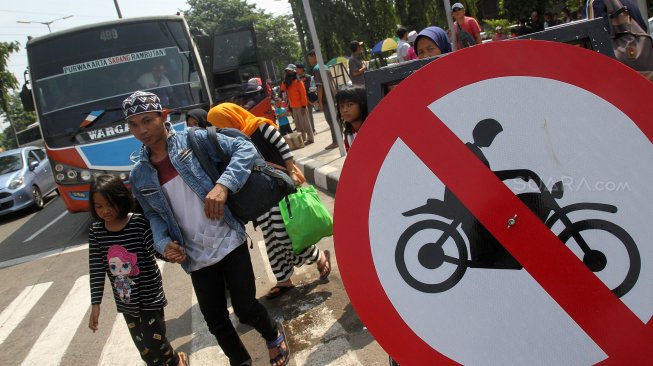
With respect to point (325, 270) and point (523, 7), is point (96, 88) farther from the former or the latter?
point (523, 7)

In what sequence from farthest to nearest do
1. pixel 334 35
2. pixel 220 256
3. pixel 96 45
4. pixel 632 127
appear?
pixel 334 35 < pixel 96 45 < pixel 220 256 < pixel 632 127

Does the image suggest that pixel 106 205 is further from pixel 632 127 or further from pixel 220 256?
pixel 632 127

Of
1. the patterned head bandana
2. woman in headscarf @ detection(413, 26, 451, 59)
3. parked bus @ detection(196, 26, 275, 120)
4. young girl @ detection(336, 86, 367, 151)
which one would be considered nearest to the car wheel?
parked bus @ detection(196, 26, 275, 120)

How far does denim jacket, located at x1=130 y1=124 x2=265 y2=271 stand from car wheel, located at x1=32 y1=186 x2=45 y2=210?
12224 millimetres

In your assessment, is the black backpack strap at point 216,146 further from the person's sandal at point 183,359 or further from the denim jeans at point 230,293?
the person's sandal at point 183,359

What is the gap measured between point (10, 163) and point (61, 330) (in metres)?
11.0

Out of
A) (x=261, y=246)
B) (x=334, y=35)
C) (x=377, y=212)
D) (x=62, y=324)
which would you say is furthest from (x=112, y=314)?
(x=334, y=35)

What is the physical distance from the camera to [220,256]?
2844 mm

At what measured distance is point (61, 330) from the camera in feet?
15.8

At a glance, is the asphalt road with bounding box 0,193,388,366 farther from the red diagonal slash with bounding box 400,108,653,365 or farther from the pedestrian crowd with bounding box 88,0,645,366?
the red diagonal slash with bounding box 400,108,653,365

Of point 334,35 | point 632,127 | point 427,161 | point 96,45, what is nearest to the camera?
point 632,127

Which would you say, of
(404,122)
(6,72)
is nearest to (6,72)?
(6,72)

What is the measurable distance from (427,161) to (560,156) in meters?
0.29

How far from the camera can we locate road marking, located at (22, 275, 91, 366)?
14.1 feet
